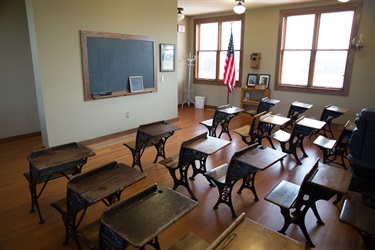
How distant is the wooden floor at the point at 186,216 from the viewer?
233cm

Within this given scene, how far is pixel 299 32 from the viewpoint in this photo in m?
6.41

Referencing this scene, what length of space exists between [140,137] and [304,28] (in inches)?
204

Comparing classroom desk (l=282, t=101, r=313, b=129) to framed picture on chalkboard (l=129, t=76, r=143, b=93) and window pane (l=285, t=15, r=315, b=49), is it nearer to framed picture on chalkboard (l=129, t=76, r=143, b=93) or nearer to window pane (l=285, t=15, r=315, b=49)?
window pane (l=285, t=15, r=315, b=49)

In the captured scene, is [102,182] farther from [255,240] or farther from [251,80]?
[251,80]

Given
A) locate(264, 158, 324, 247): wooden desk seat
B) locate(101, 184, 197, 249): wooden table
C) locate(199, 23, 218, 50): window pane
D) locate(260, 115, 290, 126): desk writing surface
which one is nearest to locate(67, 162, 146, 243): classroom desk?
locate(101, 184, 197, 249): wooden table

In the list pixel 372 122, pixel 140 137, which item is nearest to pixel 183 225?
pixel 140 137

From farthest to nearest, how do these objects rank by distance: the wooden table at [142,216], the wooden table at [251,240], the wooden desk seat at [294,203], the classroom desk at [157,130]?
the classroom desk at [157,130]
the wooden desk seat at [294,203]
the wooden table at [142,216]
the wooden table at [251,240]

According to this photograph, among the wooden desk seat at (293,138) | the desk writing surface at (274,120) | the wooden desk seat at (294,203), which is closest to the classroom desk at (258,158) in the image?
the wooden desk seat at (294,203)

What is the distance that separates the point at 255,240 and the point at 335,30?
20.1 feet

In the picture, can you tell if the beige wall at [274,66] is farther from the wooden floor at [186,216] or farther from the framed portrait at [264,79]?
the wooden floor at [186,216]

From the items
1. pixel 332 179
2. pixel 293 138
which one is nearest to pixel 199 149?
pixel 332 179

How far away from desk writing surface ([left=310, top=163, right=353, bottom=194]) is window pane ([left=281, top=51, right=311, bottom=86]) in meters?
4.72

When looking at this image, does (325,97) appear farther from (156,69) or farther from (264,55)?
→ (156,69)

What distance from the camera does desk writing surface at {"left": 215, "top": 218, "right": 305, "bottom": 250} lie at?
1.31 metres
